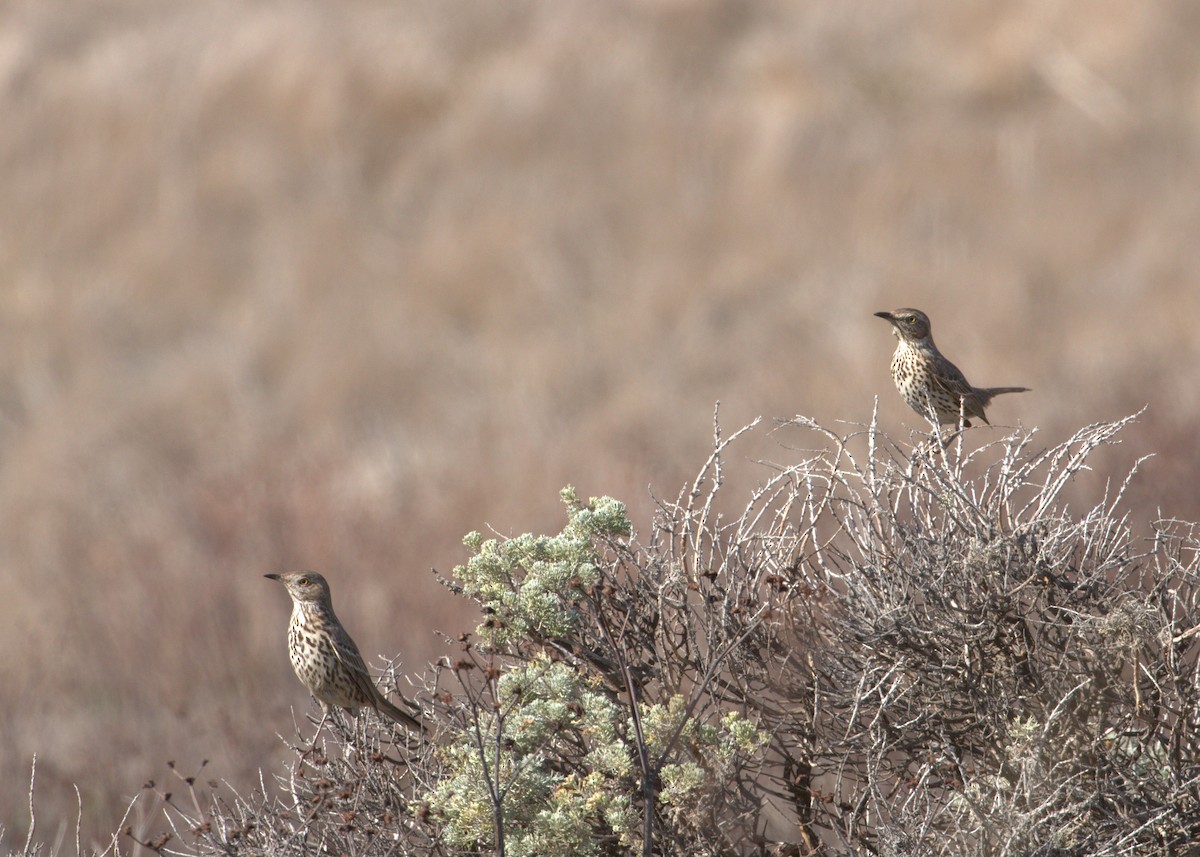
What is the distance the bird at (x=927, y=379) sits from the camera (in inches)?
310

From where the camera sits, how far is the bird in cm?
787

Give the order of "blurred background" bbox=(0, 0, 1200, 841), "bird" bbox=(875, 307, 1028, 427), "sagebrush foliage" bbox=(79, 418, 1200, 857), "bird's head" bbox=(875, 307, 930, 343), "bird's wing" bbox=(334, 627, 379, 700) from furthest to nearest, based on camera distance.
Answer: "blurred background" bbox=(0, 0, 1200, 841) < "bird's head" bbox=(875, 307, 930, 343) < "bird" bbox=(875, 307, 1028, 427) < "bird's wing" bbox=(334, 627, 379, 700) < "sagebrush foliage" bbox=(79, 418, 1200, 857)

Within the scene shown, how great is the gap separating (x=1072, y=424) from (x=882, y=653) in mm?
17433

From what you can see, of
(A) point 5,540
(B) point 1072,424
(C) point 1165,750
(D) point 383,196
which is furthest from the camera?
(D) point 383,196

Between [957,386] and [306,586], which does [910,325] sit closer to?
[957,386]

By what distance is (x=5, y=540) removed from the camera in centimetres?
2872

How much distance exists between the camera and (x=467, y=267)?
118 feet

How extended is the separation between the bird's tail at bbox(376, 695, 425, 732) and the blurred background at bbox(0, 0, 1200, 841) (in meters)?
14.2

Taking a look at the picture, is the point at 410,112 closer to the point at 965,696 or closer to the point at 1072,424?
the point at 1072,424

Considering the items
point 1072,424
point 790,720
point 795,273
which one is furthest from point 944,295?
point 790,720

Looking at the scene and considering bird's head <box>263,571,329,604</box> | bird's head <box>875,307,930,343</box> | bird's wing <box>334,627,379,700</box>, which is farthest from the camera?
bird's head <box>875,307,930,343</box>

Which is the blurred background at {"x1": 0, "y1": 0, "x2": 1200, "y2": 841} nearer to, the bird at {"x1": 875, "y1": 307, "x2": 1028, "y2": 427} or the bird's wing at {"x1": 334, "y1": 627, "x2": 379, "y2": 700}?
the bird at {"x1": 875, "y1": 307, "x2": 1028, "y2": 427}

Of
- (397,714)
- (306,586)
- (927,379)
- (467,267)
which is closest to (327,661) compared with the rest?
(306,586)

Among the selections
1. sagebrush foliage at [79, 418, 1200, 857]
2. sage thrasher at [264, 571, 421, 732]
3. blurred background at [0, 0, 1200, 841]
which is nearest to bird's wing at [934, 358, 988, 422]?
sagebrush foliage at [79, 418, 1200, 857]
